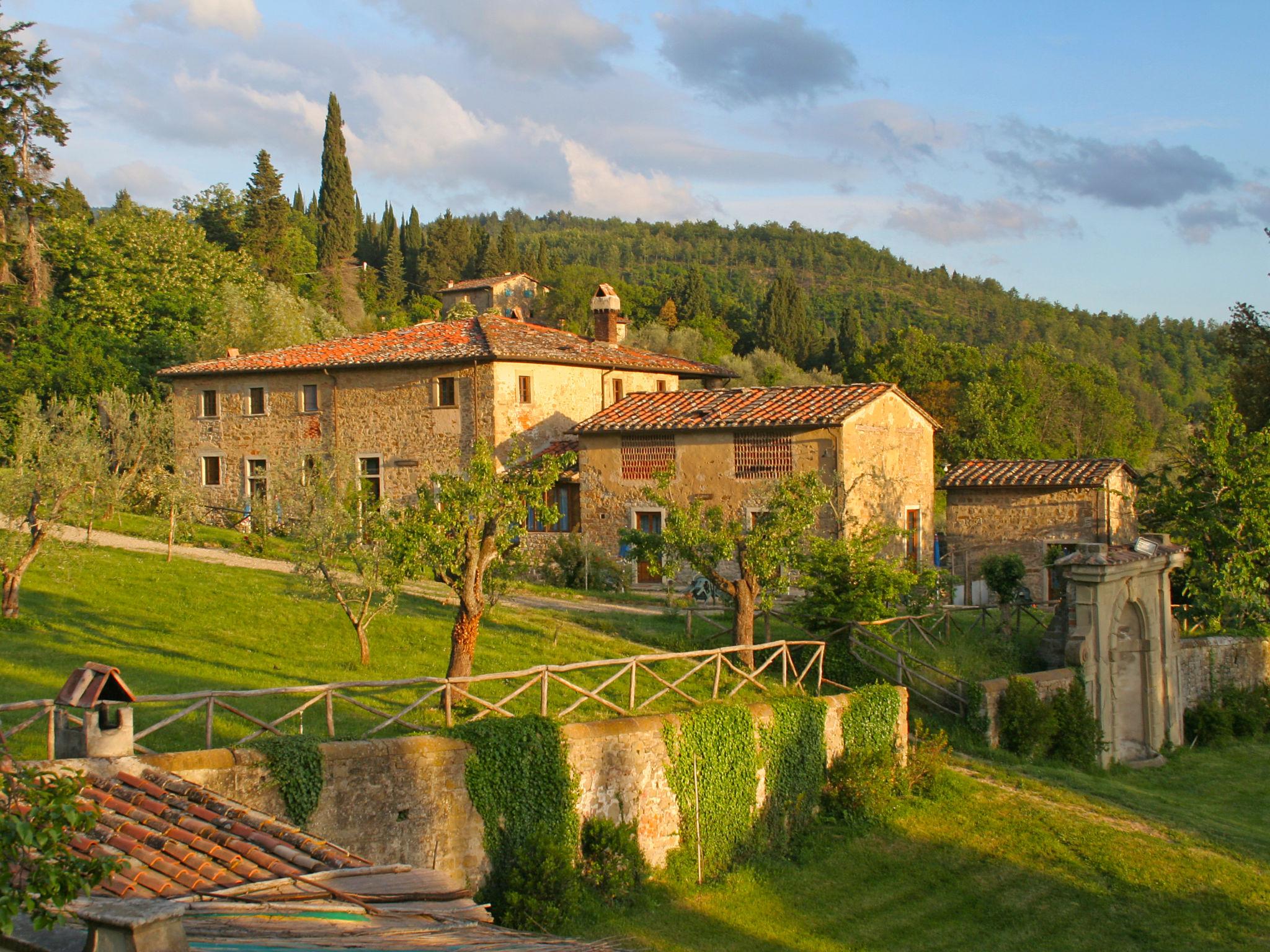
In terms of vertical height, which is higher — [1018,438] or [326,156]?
[326,156]

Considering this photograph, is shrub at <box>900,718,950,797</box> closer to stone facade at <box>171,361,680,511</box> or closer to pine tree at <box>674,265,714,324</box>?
stone facade at <box>171,361,680,511</box>

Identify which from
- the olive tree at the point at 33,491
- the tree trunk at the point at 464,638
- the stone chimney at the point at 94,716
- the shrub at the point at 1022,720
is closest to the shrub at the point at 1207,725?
the shrub at the point at 1022,720

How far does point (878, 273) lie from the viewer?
126m

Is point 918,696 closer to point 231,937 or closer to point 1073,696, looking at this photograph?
point 1073,696

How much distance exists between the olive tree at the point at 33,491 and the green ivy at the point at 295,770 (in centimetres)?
896

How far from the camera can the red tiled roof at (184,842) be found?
742 centimetres

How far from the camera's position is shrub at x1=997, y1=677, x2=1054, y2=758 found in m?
19.0

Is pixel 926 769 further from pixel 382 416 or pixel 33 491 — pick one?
pixel 382 416

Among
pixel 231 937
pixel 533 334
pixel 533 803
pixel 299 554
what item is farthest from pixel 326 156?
pixel 231 937

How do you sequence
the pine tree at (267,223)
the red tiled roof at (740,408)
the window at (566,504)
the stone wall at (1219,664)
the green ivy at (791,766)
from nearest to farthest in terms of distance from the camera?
the green ivy at (791,766)
the stone wall at (1219,664)
the red tiled roof at (740,408)
the window at (566,504)
the pine tree at (267,223)

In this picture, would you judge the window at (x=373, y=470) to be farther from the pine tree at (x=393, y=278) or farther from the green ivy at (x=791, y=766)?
the pine tree at (x=393, y=278)

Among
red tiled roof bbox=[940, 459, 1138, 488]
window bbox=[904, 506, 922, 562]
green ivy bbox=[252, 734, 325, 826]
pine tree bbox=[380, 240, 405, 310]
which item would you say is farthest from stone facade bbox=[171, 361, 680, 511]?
pine tree bbox=[380, 240, 405, 310]

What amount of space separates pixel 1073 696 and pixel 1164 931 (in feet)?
21.2

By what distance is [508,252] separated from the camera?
82.9 m
